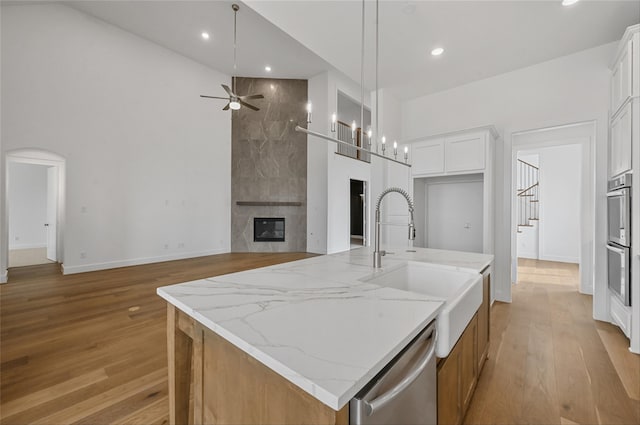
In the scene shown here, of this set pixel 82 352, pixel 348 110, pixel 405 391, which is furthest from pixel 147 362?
pixel 348 110

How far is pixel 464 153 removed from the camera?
3.65 metres

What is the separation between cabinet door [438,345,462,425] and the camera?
1.13 meters

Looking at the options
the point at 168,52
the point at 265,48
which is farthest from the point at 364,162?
the point at 168,52

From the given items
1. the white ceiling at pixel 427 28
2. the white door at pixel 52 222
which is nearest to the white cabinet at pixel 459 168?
the white ceiling at pixel 427 28

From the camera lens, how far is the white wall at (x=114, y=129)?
4.35 metres

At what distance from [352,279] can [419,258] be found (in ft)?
2.90

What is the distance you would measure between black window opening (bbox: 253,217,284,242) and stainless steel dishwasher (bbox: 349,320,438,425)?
666 cm

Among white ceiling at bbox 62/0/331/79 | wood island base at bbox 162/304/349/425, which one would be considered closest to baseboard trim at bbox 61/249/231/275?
white ceiling at bbox 62/0/331/79

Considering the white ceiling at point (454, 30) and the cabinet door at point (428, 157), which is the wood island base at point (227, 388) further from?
the cabinet door at point (428, 157)

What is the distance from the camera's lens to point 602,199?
3.12 meters

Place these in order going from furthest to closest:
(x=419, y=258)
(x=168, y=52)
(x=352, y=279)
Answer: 1. (x=168, y=52)
2. (x=419, y=258)
3. (x=352, y=279)

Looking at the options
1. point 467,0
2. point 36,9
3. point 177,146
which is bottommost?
point 177,146

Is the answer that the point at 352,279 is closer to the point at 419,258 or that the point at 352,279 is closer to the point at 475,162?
the point at 419,258

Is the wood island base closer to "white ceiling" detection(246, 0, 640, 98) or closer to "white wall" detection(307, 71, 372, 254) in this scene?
"white ceiling" detection(246, 0, 640, 98)
